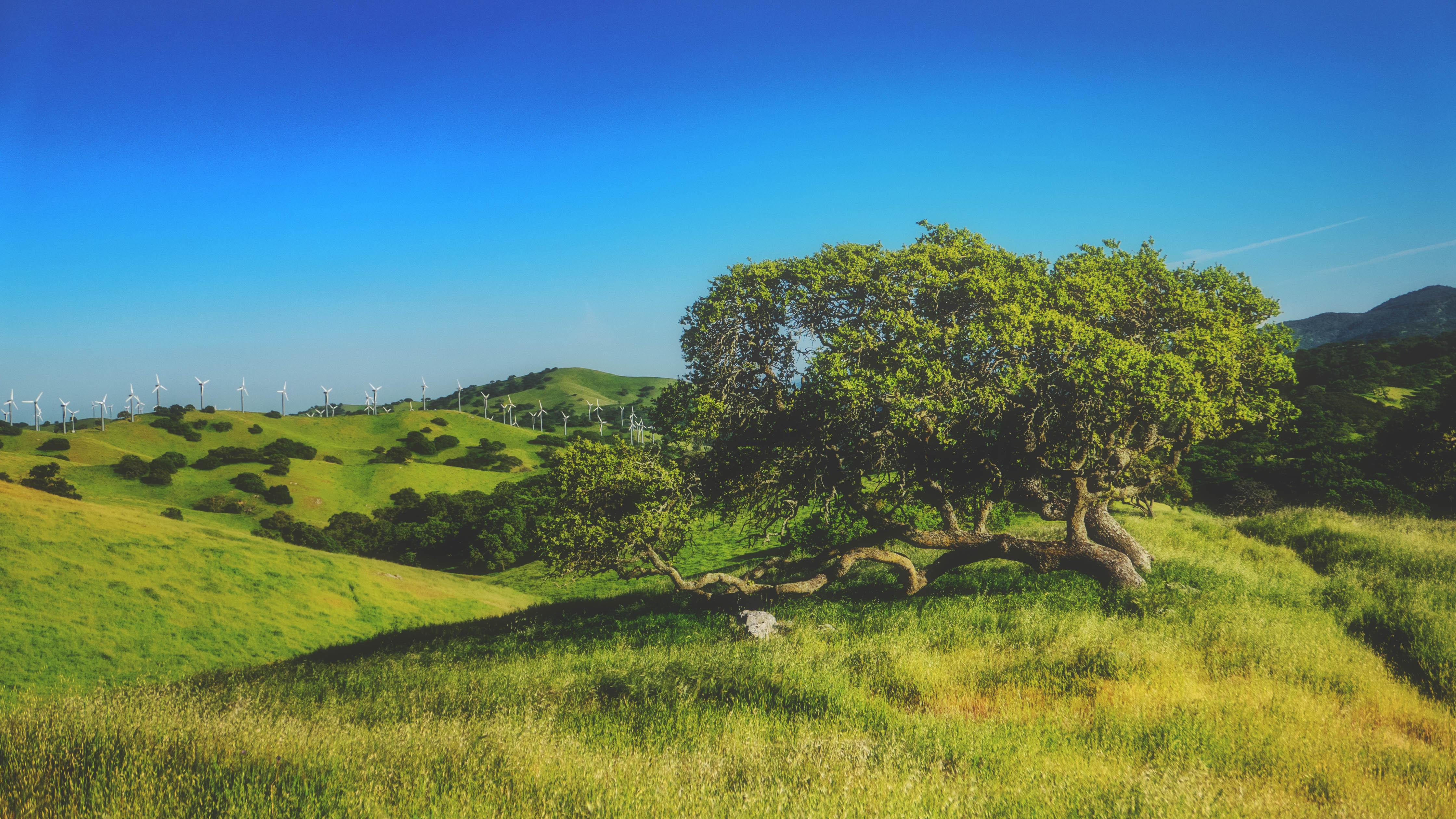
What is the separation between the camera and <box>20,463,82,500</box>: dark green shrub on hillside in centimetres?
6938

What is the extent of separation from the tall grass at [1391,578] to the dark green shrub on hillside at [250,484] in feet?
327

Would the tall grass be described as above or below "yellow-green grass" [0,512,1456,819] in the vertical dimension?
below

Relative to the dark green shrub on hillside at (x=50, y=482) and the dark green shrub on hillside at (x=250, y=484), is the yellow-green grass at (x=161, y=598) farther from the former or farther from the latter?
the dark green shrub on hillside at (x=250, y=484)

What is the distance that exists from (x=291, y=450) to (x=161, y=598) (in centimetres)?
8227

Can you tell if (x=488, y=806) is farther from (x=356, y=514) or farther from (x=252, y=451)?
(x=252, y=451)

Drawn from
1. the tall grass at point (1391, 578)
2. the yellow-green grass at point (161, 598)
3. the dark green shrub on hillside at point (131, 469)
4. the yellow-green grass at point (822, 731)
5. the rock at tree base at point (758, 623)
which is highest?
the dark green shrub on hillside at point (131, 469)

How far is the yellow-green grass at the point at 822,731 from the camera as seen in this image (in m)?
6.06

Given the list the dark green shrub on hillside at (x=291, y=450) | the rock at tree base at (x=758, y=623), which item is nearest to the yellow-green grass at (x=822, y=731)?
the rock at tree base at (x=758, y=623)

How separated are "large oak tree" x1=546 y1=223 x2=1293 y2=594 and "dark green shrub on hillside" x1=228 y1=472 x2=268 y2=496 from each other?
3395 inches

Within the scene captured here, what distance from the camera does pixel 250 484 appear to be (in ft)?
285

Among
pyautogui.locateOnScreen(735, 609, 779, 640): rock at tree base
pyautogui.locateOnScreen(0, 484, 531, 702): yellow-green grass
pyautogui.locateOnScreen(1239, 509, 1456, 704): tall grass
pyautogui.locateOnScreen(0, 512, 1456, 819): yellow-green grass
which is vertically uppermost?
pyautogui.locateOnScreen(0, 512, 1456, 819): yellow-green grass

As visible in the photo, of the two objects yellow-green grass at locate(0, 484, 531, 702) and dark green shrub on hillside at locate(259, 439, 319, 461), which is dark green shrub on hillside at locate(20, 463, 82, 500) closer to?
yellow-green grass at locate(0, 484, 531, 702)

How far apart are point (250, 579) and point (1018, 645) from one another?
155 feet

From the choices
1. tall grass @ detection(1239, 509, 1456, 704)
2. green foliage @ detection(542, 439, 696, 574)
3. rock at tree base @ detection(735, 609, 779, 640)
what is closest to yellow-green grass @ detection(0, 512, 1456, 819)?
tall grass @ detection(1239, 509, 1456, 704)
